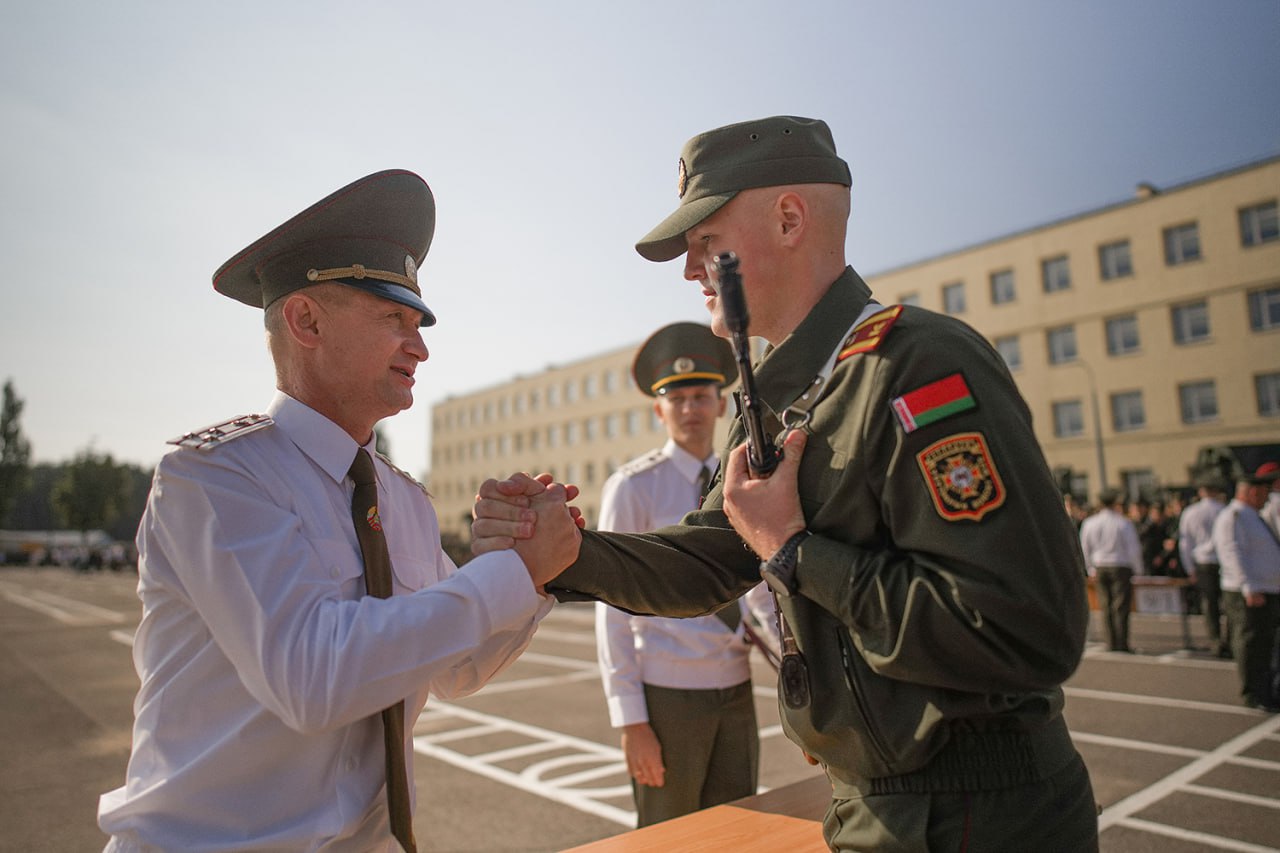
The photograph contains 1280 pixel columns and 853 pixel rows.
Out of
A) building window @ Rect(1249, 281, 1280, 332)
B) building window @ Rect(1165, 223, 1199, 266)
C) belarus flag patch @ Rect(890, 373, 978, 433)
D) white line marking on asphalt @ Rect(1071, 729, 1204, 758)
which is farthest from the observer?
building window @ Rect(1165, 223, 1199, 266)

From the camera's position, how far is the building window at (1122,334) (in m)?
35.9

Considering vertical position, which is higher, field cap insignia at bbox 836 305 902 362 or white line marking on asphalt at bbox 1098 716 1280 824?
field cap insignia at bbox 836 305 902 362

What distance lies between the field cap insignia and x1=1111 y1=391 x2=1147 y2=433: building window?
39715 millimetres

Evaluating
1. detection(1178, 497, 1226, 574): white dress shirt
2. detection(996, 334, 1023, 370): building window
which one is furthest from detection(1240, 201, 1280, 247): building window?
detection(1178, 497, 1226, 574): white dress shirt

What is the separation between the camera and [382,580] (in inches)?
73.0

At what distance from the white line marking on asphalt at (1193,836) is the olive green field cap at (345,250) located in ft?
18.6

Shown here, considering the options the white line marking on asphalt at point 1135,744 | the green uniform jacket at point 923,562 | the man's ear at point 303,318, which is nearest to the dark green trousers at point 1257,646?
the white line marking on asphalt at point 1135,744

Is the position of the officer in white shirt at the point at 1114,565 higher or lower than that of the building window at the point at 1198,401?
lower

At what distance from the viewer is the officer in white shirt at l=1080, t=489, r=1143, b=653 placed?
1216cm

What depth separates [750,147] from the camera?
1971 mm

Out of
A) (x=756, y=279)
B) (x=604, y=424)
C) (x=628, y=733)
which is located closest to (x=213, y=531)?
(x=756, y=279)

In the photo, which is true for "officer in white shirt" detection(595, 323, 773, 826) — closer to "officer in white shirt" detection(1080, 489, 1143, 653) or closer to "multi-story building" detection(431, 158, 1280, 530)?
"officer in white shirt" detection(1080, 489, 1143, 653)

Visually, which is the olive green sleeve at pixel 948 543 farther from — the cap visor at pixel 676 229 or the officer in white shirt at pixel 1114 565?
the officer in white shirt at pixel 1114 565

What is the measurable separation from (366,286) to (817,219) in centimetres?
114
